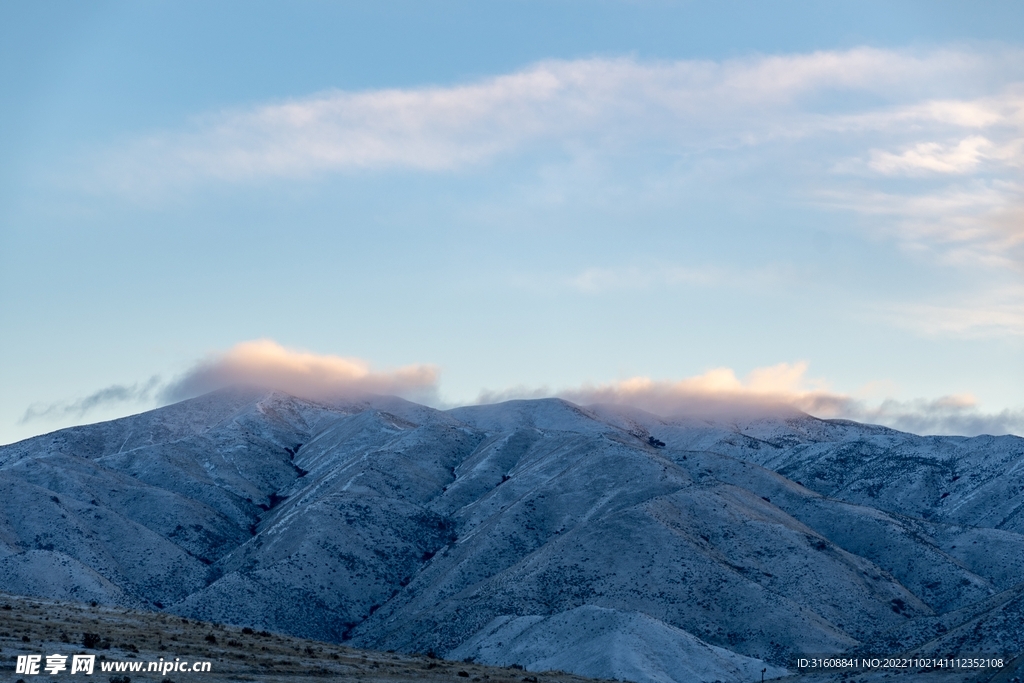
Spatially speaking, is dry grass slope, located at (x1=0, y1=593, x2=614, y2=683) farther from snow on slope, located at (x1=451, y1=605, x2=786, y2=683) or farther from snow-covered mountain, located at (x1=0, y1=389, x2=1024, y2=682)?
snow-covered mountain, located at (x1=0, y1=389, x2=1024, y2=682)

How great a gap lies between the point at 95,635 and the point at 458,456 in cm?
14825

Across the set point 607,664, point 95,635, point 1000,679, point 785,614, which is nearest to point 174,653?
point 95,635

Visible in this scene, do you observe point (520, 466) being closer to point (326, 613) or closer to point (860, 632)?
point (326, 613)

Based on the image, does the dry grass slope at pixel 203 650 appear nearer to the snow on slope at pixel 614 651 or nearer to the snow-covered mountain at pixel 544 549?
the snow on slope at pixel 614 651

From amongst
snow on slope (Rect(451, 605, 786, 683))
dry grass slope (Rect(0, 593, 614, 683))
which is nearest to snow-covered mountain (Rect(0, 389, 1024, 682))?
snow on slope (Rect(451, 605, 786, 683))

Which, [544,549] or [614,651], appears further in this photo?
[544,549]

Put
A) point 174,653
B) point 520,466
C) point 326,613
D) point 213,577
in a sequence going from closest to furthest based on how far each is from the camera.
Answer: point 174,653
point 326,613
point 213,577
point 520,466

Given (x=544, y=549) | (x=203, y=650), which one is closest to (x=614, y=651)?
(x=203, y=650)

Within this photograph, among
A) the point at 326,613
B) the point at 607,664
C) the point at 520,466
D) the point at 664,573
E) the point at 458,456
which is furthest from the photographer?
the point at 458,456

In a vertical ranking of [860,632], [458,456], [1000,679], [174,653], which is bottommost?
[860,632]

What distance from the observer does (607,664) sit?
78.1m

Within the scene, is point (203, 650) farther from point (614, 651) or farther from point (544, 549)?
point (544, 549)

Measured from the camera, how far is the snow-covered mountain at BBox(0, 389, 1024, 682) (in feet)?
320

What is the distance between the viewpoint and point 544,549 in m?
130
